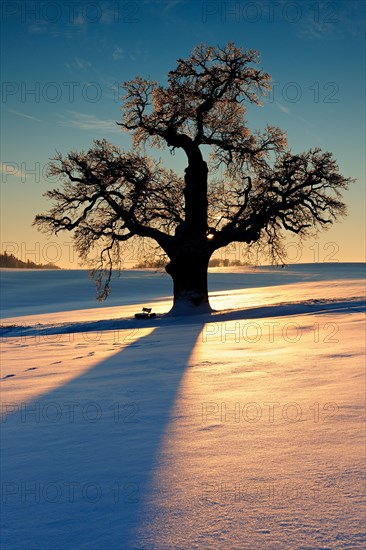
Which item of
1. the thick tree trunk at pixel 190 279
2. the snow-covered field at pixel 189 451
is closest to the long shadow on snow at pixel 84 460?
the snow-covered field at pixel 189 451

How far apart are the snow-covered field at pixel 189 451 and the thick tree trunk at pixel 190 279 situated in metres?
11.1

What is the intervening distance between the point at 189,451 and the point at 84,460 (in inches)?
26.1

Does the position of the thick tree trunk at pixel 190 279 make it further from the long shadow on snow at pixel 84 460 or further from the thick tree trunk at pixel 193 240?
the long shadow on snow at pixel 84 460

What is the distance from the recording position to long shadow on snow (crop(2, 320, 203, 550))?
243 centimetres

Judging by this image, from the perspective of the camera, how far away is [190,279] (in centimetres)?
1931

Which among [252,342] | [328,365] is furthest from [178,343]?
[328,365]

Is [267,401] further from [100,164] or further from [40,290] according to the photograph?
[40,290]

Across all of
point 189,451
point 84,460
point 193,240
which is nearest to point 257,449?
point 189,451

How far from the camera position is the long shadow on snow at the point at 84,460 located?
2.43m

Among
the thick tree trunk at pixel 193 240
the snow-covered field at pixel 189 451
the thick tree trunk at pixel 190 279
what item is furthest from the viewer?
the thick tree trunk at pixel 193 240

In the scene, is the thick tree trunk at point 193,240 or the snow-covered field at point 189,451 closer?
the snow-covered field at point 189,451

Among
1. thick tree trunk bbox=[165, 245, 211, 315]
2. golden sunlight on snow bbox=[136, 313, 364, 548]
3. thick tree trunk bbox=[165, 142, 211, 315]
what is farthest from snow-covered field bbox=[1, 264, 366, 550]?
thick tree trunk bbox=[165, 142, 211, 315]

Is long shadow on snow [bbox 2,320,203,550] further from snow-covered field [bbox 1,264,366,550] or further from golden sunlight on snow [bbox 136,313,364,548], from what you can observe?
golden sunlight on snow [bbox 136,313,364,548]

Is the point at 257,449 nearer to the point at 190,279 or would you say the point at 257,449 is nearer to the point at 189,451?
the point at 189,451
